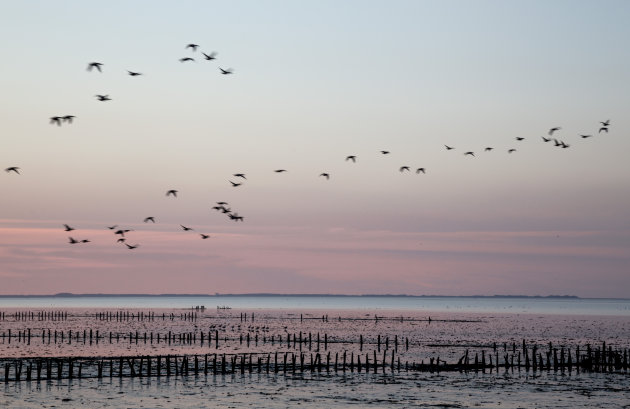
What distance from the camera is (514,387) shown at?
217ft

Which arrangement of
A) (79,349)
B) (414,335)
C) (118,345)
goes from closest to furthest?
(79,349) → (118,345) → (414,335)

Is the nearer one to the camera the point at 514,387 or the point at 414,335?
the point at 514,387

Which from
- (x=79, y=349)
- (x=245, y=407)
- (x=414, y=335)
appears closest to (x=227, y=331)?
(x=414, y=335)

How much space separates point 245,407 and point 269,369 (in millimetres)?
22015

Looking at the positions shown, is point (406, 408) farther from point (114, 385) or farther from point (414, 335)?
point (414, 335)

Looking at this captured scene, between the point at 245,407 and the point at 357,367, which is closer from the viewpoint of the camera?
the point at 245,407

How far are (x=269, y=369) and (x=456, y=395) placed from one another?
21.2m

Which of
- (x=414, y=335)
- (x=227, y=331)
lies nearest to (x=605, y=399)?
(x=414, y=335)

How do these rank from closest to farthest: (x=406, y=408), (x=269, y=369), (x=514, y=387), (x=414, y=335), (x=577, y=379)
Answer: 1. (x=406, y=408)
2. (x=514, y=387)
3. (x=577, y=379)
4. (x=269, y=369)
5. (x=414, y=335)

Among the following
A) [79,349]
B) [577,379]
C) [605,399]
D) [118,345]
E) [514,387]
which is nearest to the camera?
[605,399]

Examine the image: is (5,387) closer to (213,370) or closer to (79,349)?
(213,370)

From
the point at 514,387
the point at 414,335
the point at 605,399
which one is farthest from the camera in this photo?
the point at 414,335

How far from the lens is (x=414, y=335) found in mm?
142125

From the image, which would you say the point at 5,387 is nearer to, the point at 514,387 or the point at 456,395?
the point at 456,395
